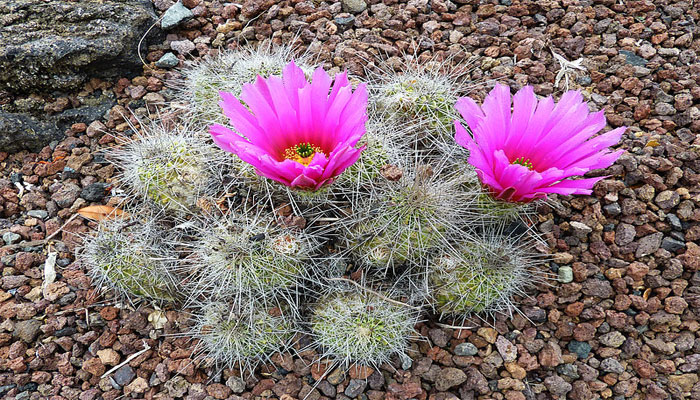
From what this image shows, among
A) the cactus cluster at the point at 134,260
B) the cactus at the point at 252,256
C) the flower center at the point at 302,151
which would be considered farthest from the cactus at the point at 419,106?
the cactus cluster at the point at 134,260

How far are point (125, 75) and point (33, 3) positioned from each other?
0.58 m

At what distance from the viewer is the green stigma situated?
197cm

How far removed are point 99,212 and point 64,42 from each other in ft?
3.14

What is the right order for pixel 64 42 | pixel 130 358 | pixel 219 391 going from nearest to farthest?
pixel 219 391 → pixel 130 358 → pixel 64 42

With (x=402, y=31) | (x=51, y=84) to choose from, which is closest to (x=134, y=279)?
(x=51, y=84)

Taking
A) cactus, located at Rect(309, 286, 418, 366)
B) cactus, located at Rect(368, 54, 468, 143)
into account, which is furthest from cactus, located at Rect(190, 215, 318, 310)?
cactus, located at Rect(368, 54, 468, 143)

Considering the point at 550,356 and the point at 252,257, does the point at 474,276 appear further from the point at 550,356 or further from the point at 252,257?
the point at 252,257

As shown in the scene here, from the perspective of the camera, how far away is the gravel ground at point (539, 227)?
2164 millimetres

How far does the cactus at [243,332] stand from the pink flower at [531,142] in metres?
0.97

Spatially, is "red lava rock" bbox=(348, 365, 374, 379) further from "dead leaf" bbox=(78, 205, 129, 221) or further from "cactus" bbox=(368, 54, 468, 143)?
"dead leaf" bbox=(78, 205, 129, 221)

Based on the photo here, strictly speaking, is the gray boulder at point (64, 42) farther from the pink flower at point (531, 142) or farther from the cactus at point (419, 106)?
the pink flower at point (531, 142)

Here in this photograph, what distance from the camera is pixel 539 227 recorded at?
2.46m

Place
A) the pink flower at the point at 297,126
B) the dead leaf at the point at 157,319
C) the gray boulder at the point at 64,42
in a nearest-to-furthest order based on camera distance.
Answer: the pink flower at the point at 297,126 < the dead leaf at the point at 157,319 < the gray boulder at the point at 64,42

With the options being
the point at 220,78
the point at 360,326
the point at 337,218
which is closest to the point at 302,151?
the point at 337,218
